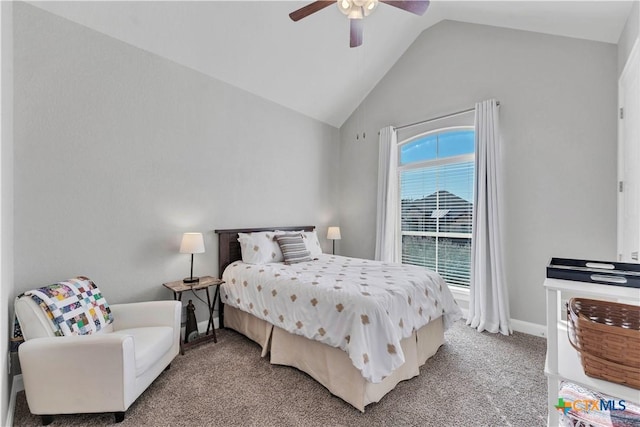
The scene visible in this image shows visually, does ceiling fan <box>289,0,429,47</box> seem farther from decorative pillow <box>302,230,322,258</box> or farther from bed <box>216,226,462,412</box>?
decorative pillow <box>302,230,322,258</box>

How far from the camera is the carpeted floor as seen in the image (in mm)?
1814

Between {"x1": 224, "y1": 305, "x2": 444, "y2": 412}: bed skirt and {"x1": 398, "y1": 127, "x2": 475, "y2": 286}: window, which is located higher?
{"x1": 398, "y1": 127, "x2": 475, "y2": 286}: window

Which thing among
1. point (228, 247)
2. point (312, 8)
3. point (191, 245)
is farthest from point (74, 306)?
point (312, 8)

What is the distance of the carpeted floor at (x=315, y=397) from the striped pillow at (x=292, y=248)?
1096mm

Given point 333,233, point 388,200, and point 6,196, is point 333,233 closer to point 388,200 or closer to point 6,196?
point 388,200

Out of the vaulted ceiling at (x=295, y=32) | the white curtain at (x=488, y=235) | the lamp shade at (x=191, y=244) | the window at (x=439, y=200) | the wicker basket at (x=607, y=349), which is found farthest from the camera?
the window at (x=439, y=200)

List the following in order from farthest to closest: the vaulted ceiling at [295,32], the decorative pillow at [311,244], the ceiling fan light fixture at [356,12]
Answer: the decorative pillow at [311,244] < the vaulted ceiling at [295,32] < the ceiling fan light fixture at [356,12]

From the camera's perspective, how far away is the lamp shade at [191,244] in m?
2.83

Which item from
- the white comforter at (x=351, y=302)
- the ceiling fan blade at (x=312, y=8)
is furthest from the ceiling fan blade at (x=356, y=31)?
the white comforter at (x=351, y=302)

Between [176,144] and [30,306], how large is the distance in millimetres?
1861

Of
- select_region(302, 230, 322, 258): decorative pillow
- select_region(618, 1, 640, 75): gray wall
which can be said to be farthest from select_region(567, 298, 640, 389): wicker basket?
select_region(302, 230, 322, 258): decorative pillow

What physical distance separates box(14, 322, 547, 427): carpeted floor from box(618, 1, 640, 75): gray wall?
2.64 m

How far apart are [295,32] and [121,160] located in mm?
2350

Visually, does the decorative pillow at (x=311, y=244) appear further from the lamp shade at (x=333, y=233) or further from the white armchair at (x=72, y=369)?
the white armchair at (x=72, y=369)
